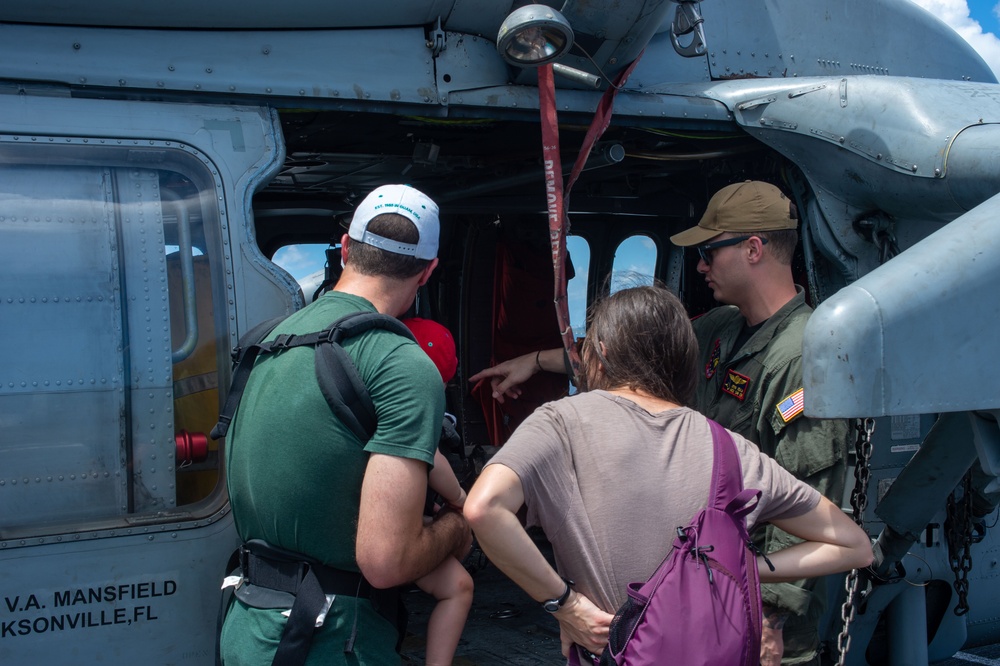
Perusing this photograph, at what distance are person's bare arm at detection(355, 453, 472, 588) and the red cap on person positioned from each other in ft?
4.80

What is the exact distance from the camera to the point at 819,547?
7.18ft

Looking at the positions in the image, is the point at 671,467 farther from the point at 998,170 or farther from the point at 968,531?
the point at 968,531

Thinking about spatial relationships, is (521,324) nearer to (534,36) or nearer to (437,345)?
(437,345)

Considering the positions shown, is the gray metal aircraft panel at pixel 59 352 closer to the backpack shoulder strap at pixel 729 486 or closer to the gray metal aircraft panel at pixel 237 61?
the gray metal aircraft panel at pixel 237 61

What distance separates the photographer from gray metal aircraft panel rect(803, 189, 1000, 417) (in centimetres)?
217

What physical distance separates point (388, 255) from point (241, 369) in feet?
1.62

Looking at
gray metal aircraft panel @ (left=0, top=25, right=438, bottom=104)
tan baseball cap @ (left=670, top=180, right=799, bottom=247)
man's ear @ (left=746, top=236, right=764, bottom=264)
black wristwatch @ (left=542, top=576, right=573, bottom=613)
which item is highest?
gray metal aircraft panel @ (left=0, top=25, right=438, bottom=104)

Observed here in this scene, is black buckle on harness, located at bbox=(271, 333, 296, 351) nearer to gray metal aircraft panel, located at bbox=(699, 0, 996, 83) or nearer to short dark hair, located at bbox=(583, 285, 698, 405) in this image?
short dark hair, located at bbox=(583, 285, 698, 405)

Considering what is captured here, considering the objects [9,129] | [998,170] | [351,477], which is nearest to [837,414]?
[351,477]

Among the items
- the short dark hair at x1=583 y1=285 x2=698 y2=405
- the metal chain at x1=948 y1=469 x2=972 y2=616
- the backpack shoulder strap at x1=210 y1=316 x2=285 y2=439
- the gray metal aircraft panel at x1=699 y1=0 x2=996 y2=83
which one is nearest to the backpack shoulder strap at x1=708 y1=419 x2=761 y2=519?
the short dark hair at x1=583 y1=285 x2=698 y2=405

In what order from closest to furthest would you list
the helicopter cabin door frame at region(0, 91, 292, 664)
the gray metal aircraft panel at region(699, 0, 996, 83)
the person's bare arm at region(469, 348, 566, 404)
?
the helicopter cabin door frame at region(0, 91, 292, 664) < the person's bare arm at region(469, 348, 566, 404) < the gray metal aircraft panel at region(699, 0, 996, 83)

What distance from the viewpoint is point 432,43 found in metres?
3.21

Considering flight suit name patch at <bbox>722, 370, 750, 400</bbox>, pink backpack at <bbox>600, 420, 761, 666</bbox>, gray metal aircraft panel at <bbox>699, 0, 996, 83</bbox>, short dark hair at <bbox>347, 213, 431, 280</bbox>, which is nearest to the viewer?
pink backpack at <bbox>600, 420, 761, 666</bbox>

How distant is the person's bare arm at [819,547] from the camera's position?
2170 millimetres
